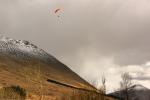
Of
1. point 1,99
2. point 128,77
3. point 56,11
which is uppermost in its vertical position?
point 128,77

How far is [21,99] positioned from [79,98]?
13688 mm

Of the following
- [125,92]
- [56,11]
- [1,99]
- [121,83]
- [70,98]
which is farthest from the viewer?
[121,83]

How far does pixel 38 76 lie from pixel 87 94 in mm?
10554

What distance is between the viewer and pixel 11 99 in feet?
208

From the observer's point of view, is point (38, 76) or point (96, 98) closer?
point (38, 76)

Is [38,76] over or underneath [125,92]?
underneath

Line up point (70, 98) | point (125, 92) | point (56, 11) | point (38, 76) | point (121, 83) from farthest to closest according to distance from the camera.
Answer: point (121, 83) < point (125, 92) < point (56, 11) < point (70, 98) < point (38, 76)

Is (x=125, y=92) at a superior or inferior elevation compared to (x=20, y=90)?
superior

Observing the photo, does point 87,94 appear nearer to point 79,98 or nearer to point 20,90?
point 79,98

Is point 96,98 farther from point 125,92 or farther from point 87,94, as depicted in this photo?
point 125,92

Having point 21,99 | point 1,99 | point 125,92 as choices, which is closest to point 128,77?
point 125,92

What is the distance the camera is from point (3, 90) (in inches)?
2562

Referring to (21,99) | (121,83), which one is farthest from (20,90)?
(121,83)

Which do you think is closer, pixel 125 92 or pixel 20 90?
pixel 20 90
